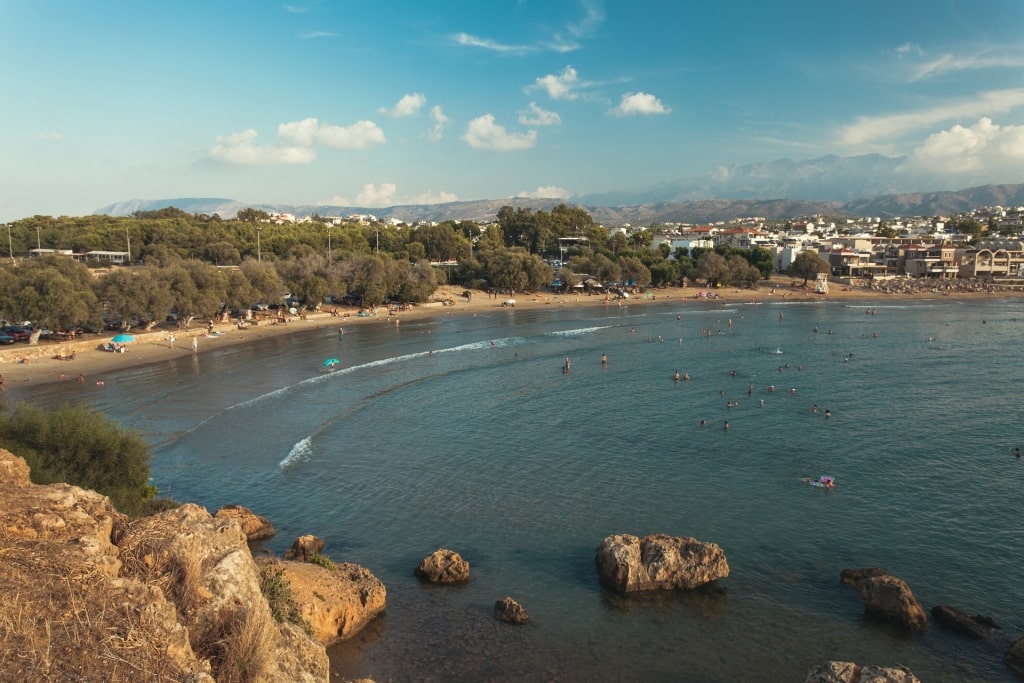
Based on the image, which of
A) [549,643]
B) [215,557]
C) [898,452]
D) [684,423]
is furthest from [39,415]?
[898,452]

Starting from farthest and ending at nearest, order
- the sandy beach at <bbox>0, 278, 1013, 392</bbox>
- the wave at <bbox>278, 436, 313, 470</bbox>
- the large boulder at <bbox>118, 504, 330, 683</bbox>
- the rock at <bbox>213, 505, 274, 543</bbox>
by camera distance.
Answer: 1. the sandy beach at <bbox>0, 278, 1013, 392</bbox>
2. the wave at <bbox>278, 436, 313, 470</bbox>
3. the rock at <bbox>213, 505, 274, 543</bbox>
4. the large boulder at <bbox>118, 504, 330, 683</bbox>

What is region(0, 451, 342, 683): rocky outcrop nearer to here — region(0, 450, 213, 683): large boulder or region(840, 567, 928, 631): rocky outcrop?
region(0, 450, 213, 683): large boulder

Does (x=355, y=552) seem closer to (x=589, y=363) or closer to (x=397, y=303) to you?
(x=589, y=363)

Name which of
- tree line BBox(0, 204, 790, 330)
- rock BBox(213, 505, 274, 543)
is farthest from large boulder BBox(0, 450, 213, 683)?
A: tree line BBox(0, 204, 790, 330)

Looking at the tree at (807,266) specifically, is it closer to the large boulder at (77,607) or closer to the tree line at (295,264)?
the tree line at (295,264)

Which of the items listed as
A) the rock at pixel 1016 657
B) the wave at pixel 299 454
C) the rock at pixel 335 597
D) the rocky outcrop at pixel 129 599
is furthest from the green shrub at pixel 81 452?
the rock at pixel 1016 657

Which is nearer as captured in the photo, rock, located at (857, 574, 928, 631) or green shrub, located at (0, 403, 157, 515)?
rock, located at (857, 574, 928, 631)

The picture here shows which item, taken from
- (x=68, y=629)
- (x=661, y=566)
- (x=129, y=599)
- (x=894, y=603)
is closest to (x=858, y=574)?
(x=894, y=603)
